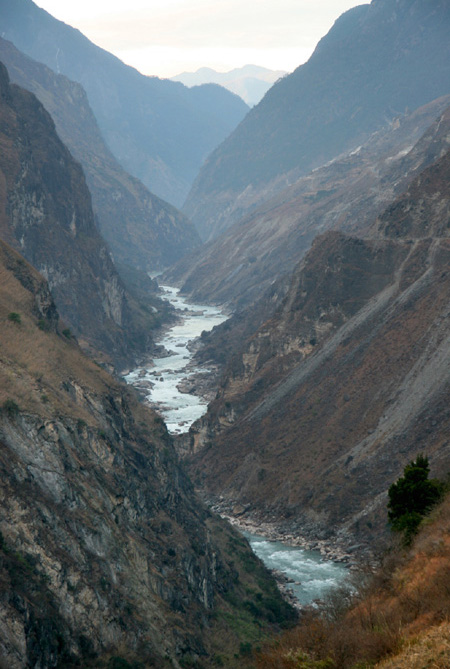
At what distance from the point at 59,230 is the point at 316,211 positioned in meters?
62.5

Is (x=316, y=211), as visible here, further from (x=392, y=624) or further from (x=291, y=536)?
(x=392, y=624)

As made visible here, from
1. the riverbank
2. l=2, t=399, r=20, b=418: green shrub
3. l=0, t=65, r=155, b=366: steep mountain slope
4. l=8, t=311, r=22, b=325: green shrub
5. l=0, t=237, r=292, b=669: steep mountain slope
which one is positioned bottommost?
the riverbank

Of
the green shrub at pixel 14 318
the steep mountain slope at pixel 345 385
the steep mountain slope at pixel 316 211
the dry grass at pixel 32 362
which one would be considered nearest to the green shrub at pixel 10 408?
the dry grass at pixel 32 362

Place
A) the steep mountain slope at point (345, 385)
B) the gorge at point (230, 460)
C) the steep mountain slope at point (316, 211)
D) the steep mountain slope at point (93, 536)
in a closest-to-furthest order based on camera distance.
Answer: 1. the gorge at point (230, 460)
2. the steep mountain slope at point (93, 536)
3. the steep mountain slope at point (345, 385)
4. the steep mountain slope at point (316, 211)

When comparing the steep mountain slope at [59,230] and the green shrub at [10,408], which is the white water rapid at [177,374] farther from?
the green shrub at [10,408]

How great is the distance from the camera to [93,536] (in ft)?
114

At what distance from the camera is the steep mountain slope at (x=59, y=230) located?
111000 mm

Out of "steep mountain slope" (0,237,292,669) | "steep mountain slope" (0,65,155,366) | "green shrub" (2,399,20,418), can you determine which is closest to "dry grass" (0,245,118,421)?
"steep mountain slope" (0,237,292,669)

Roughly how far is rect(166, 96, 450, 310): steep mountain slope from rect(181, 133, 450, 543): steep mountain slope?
45174 millimetres

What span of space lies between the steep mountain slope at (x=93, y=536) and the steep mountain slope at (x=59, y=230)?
49573 mm

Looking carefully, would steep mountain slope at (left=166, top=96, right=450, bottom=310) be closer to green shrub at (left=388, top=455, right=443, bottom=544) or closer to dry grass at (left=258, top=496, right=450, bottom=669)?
green shrub at (left=388, top=455, right=443, bottom=544)

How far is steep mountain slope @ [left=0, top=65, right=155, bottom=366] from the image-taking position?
111000mm

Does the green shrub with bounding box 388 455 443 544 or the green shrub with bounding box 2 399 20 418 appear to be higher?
the green shrub with bounding box 2 399 20 418

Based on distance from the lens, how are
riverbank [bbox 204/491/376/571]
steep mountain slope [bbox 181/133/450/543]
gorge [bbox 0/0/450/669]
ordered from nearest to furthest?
gorge [bbox 0/0/450/669] → riverbank [bbox 204/491/376/571] → steep mountain slope [bbox 181/133/450/543]
